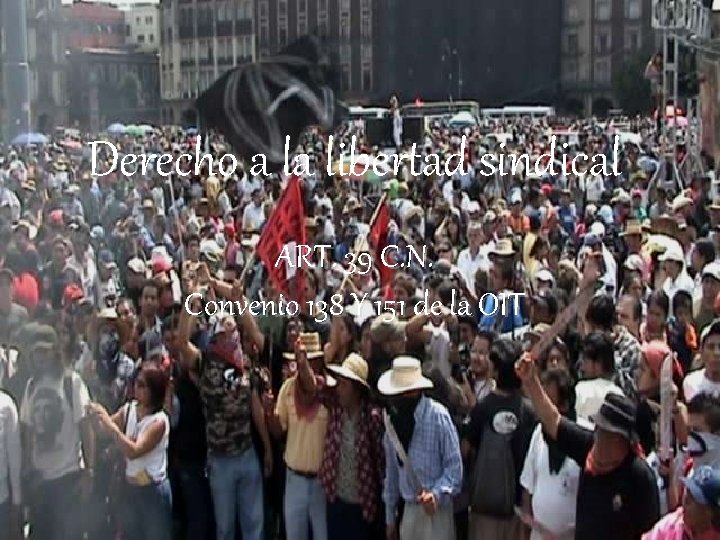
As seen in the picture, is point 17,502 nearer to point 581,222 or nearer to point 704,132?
point 581,222

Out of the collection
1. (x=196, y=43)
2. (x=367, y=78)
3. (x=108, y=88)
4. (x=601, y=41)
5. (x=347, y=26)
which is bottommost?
(x=108, y=88)

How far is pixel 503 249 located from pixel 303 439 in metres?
3.21

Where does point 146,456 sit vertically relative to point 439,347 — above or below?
below

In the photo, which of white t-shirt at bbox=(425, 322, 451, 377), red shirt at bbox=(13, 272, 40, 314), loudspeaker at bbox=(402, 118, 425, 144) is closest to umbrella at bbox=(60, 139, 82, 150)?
loudspeaker at bbox=(402, 118, 425, 144)

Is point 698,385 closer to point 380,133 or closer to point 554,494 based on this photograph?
point 554,494

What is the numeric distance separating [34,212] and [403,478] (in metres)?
9.83

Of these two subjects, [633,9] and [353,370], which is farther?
[633,9]

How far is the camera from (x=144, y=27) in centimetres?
8725

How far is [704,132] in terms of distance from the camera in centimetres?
2259

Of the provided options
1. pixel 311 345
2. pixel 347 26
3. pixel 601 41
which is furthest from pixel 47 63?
pixel 601 41

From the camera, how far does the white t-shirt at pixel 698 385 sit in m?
5.36

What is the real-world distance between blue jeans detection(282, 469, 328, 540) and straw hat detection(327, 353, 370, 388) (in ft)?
1.79

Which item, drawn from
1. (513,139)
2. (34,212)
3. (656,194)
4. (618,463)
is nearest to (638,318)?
(618,463)

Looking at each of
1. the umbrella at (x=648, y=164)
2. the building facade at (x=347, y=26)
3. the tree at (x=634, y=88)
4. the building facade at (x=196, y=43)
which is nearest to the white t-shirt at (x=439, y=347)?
the umbrella at (x=648, y=164)
